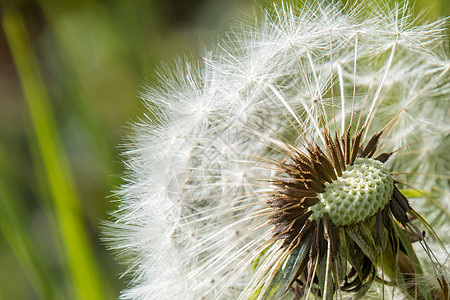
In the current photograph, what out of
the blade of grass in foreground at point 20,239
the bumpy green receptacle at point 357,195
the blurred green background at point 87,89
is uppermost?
the blurred green background at point 87,89

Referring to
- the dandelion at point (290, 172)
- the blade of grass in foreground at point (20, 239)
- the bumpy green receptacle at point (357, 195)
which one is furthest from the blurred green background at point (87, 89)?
the bumpy green receptacle at point (357, 195)

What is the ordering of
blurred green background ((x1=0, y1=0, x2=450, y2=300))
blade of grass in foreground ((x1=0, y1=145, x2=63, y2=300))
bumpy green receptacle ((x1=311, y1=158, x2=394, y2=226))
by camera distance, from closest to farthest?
bumpy green receptacle ((x1=311, y1=158, x2=394, y2=226)) → blade of grass in foreground ((x1=0, y1=145, x2=63, y2=300)) → blurred green background ((x1=0, y1=0, x2=450, y2=300))

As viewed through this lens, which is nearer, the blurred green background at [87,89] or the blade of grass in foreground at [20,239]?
the blade of grass in foreground at [20,239]

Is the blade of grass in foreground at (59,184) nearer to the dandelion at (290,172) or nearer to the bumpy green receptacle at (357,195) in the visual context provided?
the dandelion at (290,172)

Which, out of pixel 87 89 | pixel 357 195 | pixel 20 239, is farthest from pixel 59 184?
pixel 87 89

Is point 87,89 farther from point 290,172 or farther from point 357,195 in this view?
point 357,195

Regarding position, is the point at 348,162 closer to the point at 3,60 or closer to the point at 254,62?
the point at 254,62

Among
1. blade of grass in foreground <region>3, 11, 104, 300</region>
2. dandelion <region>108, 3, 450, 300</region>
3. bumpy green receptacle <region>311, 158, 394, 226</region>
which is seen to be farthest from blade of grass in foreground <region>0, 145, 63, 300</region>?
bumpy green receptacle <region>311, 158, 394, 226</region>

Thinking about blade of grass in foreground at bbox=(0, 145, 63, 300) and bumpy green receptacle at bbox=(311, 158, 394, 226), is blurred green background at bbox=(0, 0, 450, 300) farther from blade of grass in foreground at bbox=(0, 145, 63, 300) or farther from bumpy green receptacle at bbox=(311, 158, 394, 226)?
bumpy green receptacle at bbox=(311, 158, 394, 226)

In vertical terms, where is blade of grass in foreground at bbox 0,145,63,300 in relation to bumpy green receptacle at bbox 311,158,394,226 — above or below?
above
